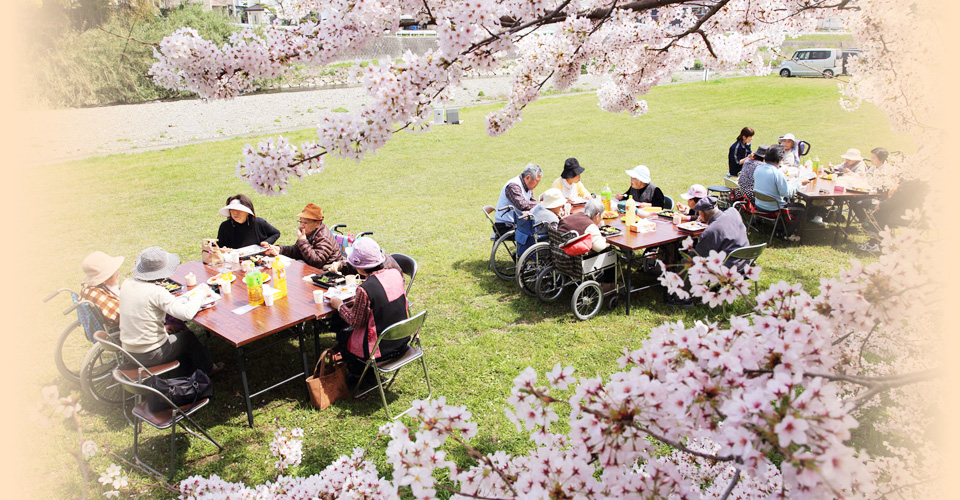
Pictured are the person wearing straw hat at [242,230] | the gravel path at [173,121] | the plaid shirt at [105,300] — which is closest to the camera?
the plaid shirt at [105,300]

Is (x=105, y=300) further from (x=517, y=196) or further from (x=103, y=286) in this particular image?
(x=517, y=196)

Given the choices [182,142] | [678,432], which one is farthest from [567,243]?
[182,142]

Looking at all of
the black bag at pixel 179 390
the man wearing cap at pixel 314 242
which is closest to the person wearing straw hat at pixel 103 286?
the black bag at pixel 179 390

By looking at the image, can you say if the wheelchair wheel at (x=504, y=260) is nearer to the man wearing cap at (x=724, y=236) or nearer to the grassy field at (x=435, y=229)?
the grassy field at (x=435, y=229)

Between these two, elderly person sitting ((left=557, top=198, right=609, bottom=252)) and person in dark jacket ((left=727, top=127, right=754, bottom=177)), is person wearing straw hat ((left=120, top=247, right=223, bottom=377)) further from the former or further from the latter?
person in dark jacket ((left=727, top=127, right=754, bottom=177))

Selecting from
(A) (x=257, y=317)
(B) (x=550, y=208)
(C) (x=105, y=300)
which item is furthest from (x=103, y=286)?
(B) (x=550, y=208)

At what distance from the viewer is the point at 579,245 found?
17.4 ft

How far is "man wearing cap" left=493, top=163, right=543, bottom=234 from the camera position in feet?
21.2

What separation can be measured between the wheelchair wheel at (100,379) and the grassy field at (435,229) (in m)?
0.19

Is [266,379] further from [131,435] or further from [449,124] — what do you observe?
[449,124]

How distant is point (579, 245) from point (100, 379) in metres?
4.43

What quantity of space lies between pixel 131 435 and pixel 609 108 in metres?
5.15

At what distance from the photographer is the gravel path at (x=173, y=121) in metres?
16.8

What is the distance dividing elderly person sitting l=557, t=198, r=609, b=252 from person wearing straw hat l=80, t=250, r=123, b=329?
3.90 metres
